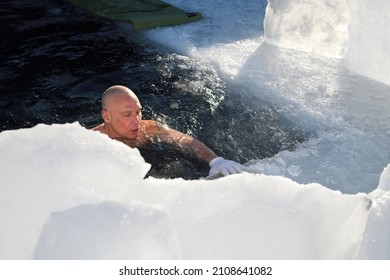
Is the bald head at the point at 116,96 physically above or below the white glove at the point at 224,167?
above

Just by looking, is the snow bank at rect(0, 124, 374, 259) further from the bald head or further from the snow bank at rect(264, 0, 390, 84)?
the snow bank at rect(264, 0, 390, 84)

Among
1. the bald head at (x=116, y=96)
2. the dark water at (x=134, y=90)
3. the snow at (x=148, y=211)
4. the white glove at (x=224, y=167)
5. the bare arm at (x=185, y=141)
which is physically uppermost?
the snow at (x=148, y=211)

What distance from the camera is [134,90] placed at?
4.69 metres

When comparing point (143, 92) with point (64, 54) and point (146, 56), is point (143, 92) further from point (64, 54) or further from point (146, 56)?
point (64, 54)

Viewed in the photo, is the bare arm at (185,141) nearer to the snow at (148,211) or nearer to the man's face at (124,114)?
the man's face at (124,114)

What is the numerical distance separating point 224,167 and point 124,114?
0.75 metres

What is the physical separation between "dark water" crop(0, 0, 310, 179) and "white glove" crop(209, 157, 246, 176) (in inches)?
9.8

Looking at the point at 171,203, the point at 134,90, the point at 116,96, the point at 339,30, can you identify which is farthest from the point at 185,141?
the point at 339,30

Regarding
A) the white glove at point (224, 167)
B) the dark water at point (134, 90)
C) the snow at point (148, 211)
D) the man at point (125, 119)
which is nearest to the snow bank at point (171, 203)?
the snow at point (148, 211)

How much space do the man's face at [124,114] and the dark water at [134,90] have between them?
10.6 inches

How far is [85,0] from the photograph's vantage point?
733 centimetres

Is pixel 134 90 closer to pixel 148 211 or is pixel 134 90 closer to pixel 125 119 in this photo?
pixel 125 119

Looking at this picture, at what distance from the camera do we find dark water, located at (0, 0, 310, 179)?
12.6 ft

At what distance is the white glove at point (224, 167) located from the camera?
3.05m
